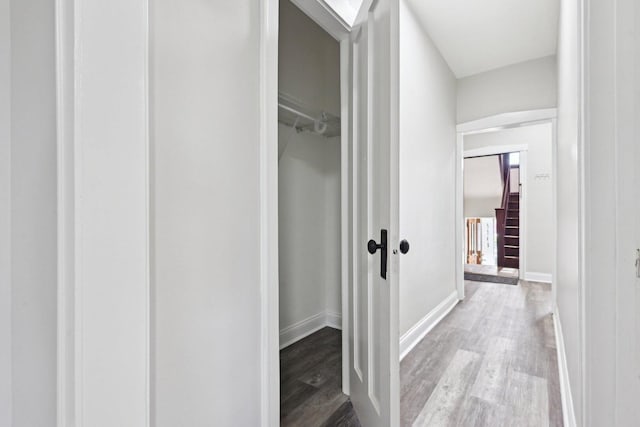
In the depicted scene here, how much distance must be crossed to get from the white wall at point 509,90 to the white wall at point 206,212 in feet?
10.5

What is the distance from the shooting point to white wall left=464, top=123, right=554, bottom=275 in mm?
4340

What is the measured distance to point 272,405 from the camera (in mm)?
1065

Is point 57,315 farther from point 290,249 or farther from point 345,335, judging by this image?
point 290,249

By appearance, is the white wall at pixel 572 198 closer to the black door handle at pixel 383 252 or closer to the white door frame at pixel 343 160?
the black door handle at pixel 383 252

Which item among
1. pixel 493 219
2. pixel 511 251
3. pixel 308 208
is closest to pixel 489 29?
pixel 308 208

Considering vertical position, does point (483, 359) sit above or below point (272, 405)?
below

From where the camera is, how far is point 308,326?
254 centimetres

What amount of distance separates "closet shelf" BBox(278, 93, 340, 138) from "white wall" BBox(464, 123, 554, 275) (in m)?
3.71

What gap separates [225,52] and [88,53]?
42cm

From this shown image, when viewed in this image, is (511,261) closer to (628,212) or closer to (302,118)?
(302,118)

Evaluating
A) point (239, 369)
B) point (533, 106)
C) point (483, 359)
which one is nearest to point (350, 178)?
point (239, 369)

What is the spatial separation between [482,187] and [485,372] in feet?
19.4

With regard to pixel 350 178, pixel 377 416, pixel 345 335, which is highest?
pixel 350 178

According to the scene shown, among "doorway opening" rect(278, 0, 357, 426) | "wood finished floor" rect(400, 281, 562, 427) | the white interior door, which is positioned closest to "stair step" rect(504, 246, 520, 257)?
"wood finished floor" rect(400, 281, 562, 427)
